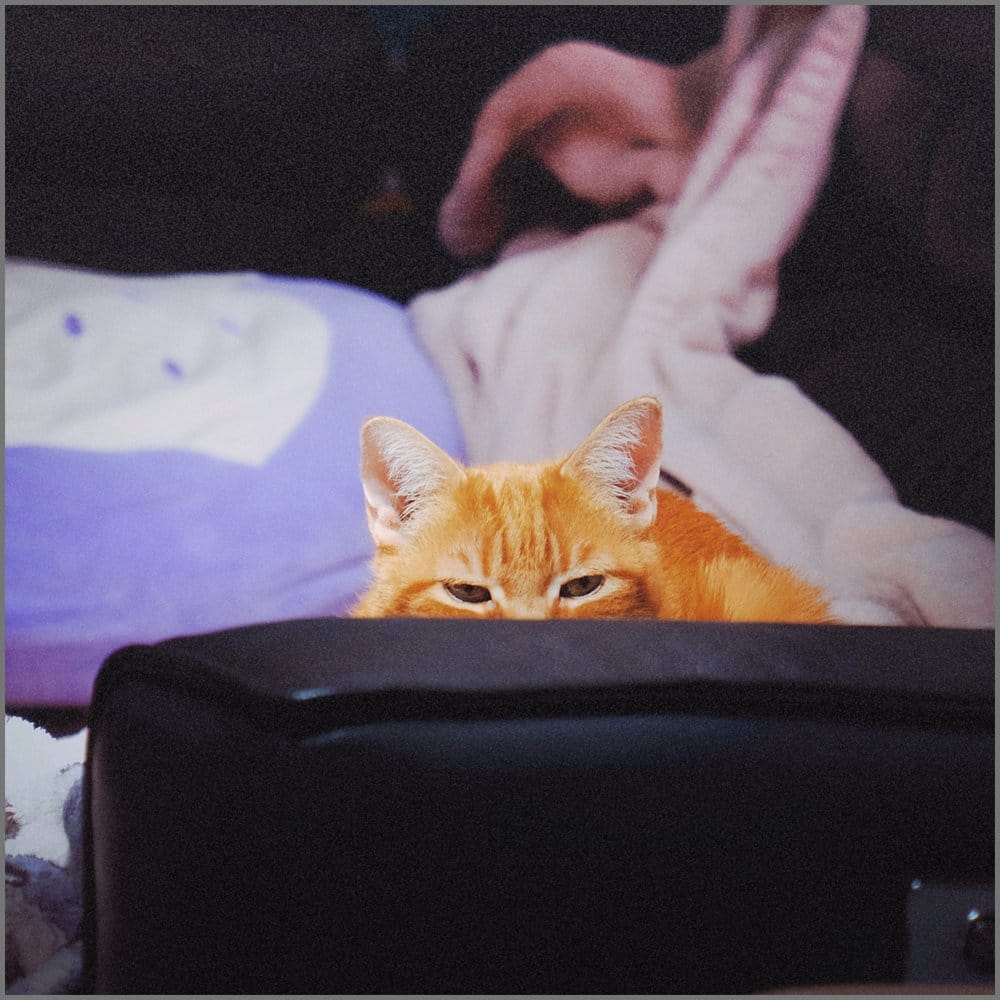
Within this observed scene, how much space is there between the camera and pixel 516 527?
88cm

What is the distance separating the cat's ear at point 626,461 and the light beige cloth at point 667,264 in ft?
0.45

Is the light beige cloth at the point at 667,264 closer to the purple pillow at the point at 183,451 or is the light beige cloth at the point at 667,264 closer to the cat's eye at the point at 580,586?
the purple pillow at the point at 183,451

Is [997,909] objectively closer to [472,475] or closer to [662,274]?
[472,475]

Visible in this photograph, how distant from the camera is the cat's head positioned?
862 mm

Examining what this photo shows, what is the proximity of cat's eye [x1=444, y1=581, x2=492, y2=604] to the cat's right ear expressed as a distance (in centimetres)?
8

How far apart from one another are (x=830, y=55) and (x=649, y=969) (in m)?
1.03

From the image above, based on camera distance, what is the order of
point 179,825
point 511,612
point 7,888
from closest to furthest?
point 179,825 → point 7,888 → point 511,612

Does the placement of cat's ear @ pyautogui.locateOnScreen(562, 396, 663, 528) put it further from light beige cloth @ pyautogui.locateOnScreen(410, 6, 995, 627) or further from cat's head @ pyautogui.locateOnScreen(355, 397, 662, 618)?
light beige cloth @ pyautogui.locateOnScreen(410, 6, 995, 627)

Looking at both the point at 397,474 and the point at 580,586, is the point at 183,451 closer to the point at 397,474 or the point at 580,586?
the point at 397,474

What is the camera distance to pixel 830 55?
1.06 m

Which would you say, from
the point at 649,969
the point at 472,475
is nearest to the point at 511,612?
the point at 472,475

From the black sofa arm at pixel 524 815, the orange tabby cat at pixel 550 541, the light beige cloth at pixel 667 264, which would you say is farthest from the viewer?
the light beige cloth at pixel 667 264

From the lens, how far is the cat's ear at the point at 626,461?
89cm

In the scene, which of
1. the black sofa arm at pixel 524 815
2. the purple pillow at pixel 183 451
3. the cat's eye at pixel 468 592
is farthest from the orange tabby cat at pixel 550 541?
the black sofa arm at pixel 524 815
